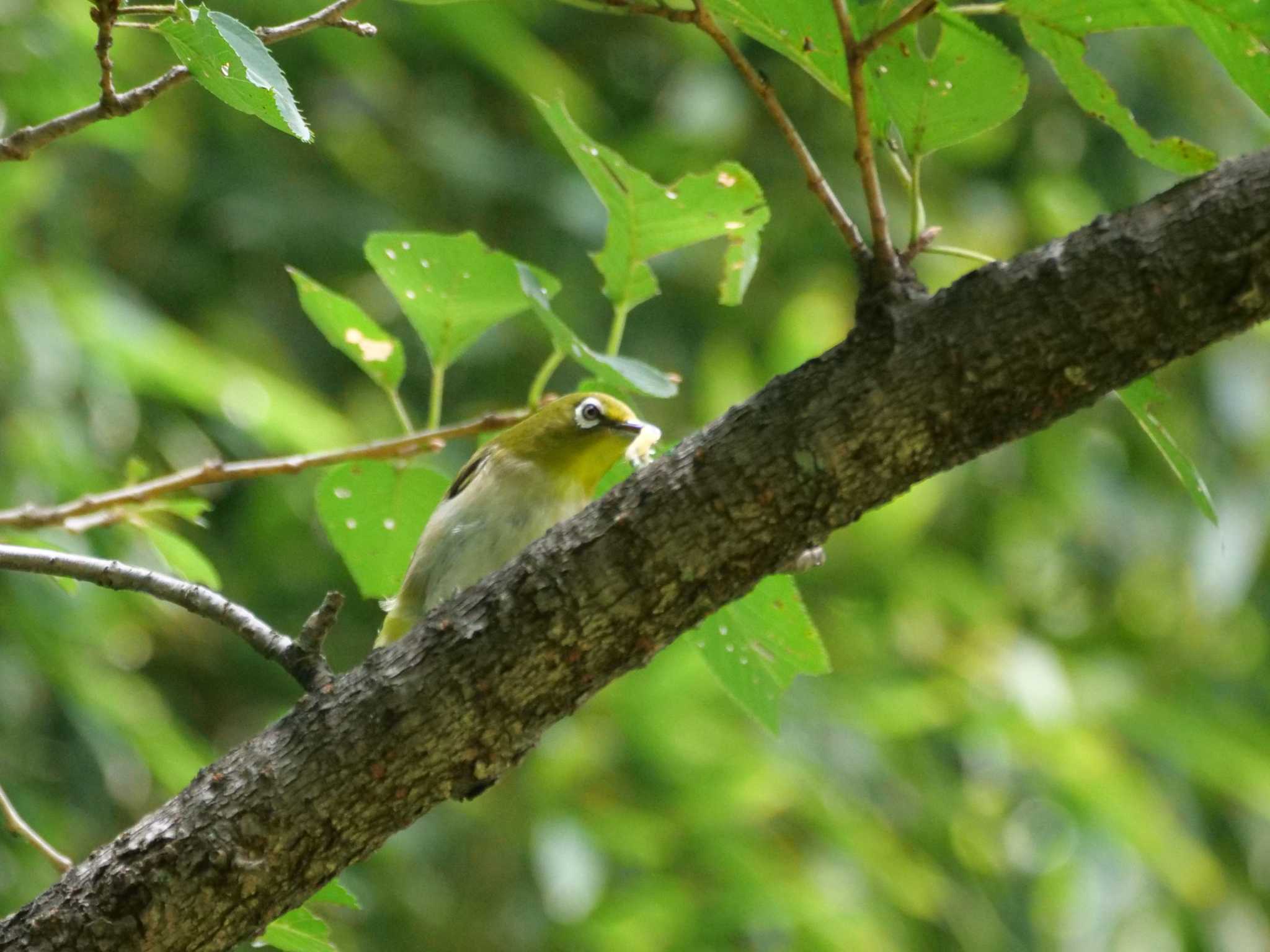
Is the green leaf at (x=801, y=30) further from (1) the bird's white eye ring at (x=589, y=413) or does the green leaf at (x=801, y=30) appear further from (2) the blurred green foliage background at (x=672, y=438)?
(2) the blurred green foliage background at (x=672, y=438)

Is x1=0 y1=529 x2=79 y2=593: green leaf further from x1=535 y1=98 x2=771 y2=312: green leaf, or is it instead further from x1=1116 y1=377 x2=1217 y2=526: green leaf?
x1=1116 y1=377 x2=1217 y2=526: green leaf

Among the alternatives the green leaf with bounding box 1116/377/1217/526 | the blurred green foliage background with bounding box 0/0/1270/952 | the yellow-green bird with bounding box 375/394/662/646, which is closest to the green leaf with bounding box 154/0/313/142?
the green leaf with bounding box 1116/377/1217/526

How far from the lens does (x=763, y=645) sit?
161 cm

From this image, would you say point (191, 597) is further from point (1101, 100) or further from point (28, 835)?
point (1101, 100)

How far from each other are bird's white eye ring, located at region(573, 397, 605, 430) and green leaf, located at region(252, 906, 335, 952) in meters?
1.08

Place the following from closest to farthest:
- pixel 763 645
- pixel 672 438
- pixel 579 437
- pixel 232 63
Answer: pixel 232 63
pixel 763 645
pixel 579 437
pixel 672 438

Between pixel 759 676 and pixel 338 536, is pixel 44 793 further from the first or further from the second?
pixel 759 676

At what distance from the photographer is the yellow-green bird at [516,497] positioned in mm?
2215

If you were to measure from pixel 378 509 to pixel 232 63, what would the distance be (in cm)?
80

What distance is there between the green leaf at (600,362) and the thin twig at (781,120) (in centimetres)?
30

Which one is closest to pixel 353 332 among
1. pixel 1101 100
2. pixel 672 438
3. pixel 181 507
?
pixel 181 507

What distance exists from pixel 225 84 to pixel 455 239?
590 millimetres

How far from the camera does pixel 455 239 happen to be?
167 centimetres

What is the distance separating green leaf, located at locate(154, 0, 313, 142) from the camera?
3.44 feet
